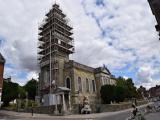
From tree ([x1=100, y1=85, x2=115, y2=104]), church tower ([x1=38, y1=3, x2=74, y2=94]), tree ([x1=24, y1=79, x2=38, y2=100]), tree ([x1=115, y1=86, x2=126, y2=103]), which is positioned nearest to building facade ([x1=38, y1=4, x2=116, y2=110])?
church tower ([x1=38, y1=3, x2=74, y2=94])

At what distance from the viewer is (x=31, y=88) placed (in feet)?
271

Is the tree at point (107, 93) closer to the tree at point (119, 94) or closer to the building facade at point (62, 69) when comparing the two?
the tree at point (119, 94)

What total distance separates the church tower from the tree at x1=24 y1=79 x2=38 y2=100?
51.0 ft

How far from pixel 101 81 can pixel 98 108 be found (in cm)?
2185

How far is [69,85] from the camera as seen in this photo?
195 ft

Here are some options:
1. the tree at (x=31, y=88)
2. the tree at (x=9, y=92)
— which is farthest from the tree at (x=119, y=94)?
the tree at (x=31, y=88)

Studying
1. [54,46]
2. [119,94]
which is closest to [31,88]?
[54,46]

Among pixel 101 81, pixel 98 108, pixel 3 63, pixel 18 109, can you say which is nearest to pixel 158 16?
pixel 3 63

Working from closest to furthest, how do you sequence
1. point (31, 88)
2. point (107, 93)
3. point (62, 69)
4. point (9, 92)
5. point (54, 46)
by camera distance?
1. point (9, 92)
2. point (107, 93)
3. point (62, 69)
4. point (54, 46)
5. point (31, 88)

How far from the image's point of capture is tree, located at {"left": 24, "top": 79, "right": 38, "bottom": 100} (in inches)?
3199

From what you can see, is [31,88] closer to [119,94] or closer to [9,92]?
[9,92]

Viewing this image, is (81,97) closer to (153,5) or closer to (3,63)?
(3,63)

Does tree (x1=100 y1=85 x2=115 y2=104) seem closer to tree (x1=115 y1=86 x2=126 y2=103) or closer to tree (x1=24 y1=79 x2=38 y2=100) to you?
tree (x1=115 y1=86 x2=126 y2=103)

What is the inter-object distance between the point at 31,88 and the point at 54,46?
23.9 m
